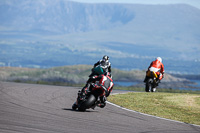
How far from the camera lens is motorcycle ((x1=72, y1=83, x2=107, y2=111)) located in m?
17.4

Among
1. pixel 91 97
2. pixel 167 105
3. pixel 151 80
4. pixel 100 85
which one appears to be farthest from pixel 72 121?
pixel 151 80

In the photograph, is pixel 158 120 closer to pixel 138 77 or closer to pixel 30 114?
pixel 30 114

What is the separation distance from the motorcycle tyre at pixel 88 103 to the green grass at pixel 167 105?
6.64ft

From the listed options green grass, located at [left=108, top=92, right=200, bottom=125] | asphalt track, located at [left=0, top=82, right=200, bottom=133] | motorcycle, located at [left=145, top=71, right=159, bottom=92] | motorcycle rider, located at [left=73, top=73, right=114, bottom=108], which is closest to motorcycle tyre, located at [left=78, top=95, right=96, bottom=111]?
asphalt track, located at [left=0, top=82, right=200, bottom=133]

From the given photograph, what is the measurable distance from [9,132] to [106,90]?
20.5ft

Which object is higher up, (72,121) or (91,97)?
(91,97)

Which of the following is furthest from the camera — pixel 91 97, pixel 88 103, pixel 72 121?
pixel 91 97

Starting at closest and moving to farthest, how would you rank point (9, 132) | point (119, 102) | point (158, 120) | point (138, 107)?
1. point (9, 132)
2. point (158, 120)
3. point (138, 107)
4. point (119, 102)

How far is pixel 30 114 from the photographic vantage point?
15383 mm

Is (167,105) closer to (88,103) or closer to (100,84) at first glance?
(100,84)

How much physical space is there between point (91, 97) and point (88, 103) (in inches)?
10.0

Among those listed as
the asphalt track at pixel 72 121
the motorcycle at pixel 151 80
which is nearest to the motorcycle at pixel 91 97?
the asphalt track at pixel 72 121

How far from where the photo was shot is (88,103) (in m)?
17.4

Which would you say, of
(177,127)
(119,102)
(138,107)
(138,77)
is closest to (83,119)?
(177,127)
